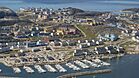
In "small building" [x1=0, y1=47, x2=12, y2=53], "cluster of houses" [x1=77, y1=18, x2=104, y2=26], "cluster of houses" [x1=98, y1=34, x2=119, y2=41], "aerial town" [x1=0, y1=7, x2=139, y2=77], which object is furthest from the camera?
"cluster of houses" [x1=77, y1=18, x2=104, y2=26]

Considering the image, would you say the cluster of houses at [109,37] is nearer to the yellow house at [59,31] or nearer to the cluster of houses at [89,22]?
the yellow house at [59,31]

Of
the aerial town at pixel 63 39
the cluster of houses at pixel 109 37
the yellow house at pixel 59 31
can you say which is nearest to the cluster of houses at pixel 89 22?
the aerial town at pixel 63 39

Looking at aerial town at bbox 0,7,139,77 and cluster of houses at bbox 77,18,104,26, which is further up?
aerial town at bbox 0,7,139,77

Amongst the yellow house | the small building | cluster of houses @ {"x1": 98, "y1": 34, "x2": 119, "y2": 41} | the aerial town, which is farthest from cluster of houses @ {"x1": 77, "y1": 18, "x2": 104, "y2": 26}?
the small building

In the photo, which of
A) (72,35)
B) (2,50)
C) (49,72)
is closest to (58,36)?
(72,35)

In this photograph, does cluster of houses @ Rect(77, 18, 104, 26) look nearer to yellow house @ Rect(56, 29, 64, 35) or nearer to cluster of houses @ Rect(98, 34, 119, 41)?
yellow house @ Rect(56, 29, 64, 35)

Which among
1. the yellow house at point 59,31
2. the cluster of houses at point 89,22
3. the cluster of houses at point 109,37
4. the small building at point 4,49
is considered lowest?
the cluster of houses at point 89,22

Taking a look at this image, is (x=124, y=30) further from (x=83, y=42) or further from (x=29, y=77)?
(x=29, y=77)

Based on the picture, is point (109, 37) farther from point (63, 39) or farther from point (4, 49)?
point (4, 49)

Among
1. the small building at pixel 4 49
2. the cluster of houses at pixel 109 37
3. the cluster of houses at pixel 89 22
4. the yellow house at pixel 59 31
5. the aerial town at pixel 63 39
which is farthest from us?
the cluster of houses at pixel 89 22
